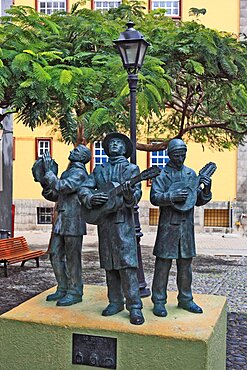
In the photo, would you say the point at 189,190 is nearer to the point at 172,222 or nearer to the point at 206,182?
the point at 206,182

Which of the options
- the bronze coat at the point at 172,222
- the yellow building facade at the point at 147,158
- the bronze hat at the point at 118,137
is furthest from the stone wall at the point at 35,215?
the bronze coat at the point at 172,222

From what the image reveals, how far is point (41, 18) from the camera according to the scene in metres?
9.95

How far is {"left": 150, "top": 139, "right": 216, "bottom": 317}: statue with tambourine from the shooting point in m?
5.70

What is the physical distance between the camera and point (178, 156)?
580 centimetres

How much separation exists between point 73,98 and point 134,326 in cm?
399

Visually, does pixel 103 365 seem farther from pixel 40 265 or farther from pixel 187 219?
pixel 40 265

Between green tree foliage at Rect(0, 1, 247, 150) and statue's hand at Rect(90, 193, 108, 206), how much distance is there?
9.63 ft

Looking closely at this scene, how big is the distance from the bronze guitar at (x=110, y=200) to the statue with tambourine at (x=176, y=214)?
0.36 m

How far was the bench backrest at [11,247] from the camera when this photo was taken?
42.0 ft

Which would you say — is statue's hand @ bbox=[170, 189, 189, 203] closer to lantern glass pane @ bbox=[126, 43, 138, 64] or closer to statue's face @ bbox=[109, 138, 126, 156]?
statue's face @ bbox=[109, 138, 126, 156]

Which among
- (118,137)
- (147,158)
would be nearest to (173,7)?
(147,158)

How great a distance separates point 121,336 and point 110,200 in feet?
4.36

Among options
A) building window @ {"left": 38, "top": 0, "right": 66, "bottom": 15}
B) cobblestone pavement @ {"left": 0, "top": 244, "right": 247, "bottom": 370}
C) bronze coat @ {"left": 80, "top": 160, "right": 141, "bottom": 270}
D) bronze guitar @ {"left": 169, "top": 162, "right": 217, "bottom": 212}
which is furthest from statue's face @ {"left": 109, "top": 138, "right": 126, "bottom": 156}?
building window @ {"left": 38, "top": 0, "right": 66, "bottom": 15}

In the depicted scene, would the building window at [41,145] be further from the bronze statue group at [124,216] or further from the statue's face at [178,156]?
the statue's face at [178,156]
